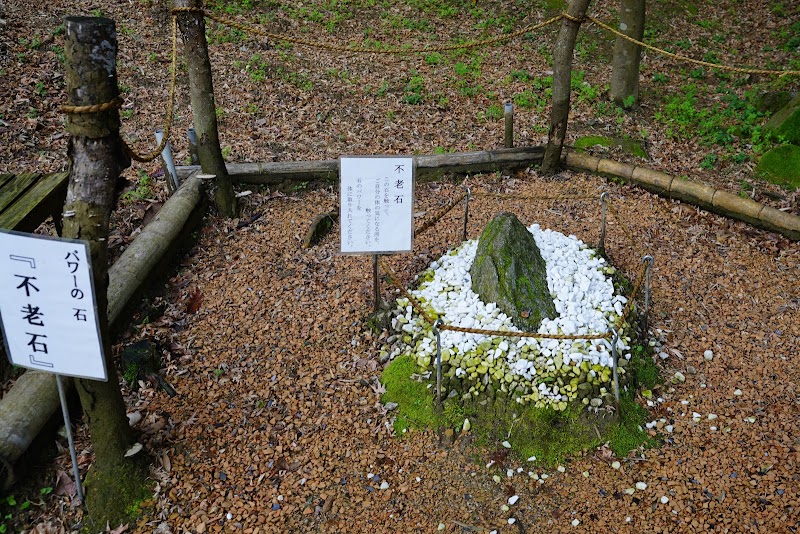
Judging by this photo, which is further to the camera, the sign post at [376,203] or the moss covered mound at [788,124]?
the moss covered mound at [788,124]

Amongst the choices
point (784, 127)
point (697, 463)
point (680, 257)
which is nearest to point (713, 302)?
point (680, 257)

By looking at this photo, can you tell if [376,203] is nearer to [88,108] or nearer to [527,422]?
[527,422]

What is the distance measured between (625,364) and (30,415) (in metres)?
4.42

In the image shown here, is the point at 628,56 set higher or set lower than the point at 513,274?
higher

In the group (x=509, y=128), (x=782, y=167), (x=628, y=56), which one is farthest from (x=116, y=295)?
(x=628, y=56)

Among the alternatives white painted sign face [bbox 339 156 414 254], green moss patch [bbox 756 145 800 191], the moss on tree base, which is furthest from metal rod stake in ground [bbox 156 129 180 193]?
green moss patch [bbox 756 145 800 191]

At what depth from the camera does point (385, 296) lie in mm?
5441

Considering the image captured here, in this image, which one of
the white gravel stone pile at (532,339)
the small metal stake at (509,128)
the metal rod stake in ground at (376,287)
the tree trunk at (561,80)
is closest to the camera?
the white gravel stone pile at (532,339)

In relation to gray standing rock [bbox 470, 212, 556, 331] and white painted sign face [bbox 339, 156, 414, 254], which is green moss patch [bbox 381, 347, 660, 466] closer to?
gray standing rock [bbox 470, 212, 556, 331]

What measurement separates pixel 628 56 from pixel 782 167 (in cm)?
290

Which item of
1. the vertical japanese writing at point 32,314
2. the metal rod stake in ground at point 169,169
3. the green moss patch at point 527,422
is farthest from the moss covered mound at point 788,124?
the vertical japanese writing at point 32,314

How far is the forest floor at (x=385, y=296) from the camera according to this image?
12.5 ft

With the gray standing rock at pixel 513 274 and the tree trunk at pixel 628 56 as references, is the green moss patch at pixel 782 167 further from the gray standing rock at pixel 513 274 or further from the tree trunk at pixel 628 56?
the gray standing rock at pixel 513 274

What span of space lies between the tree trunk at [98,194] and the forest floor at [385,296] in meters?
0.23
